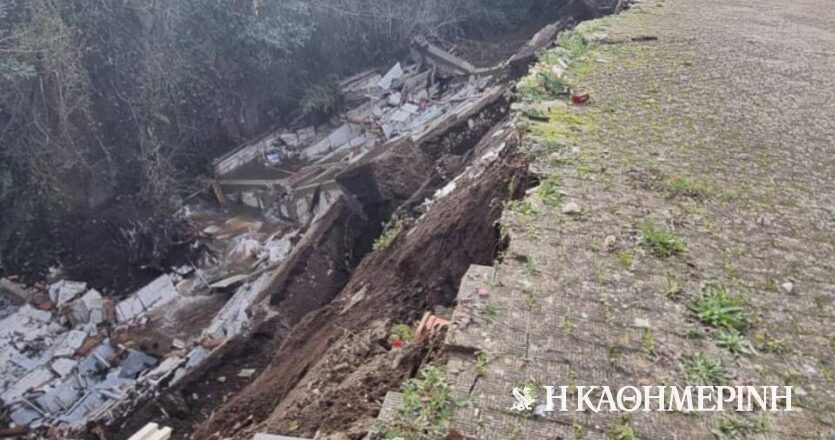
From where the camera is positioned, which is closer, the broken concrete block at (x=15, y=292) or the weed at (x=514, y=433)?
the weed at (x=514, y=433)

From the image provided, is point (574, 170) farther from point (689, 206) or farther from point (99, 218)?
point (99, 218)

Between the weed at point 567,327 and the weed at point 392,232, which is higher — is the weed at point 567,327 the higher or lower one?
the higher one

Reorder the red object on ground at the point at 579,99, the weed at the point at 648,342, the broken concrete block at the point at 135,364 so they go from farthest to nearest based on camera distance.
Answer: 1. the broken concrete block at the point at 135,364
2. the red object on ground at the point at 579,99
3. the weed at the point at 648,342

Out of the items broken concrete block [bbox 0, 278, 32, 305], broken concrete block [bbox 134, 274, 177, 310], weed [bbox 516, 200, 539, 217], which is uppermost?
weed [bbox 516, 200, 539, 217]

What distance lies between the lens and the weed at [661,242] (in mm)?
2328

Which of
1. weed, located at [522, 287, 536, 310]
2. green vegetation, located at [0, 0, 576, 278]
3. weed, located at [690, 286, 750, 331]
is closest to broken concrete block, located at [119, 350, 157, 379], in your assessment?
green vegetation, located at [0, 0, 576, 278]

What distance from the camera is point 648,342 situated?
1.89m

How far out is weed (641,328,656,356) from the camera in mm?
1855

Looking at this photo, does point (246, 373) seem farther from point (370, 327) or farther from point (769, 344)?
point (769, 344)

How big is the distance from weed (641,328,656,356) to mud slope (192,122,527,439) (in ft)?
2.70

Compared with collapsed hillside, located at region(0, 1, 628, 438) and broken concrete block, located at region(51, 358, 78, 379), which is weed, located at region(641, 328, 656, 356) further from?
broken concrete block, located at region(51, 358, 78, 379)

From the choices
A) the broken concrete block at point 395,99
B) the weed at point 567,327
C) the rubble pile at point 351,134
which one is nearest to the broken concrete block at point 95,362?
the rubble pile at point 351,134

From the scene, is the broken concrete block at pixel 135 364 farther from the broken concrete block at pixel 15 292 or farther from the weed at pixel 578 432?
the weed at pixel 578 432

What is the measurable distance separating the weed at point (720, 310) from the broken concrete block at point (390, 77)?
1021 centimetres
